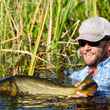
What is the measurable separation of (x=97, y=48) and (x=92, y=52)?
0.25 feet

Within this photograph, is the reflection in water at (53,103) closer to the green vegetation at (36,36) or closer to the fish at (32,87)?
the fish at (32,87)

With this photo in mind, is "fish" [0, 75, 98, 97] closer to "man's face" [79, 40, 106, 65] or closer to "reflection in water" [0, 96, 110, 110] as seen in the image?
"reflection in water" [0, 96, 110, 110]

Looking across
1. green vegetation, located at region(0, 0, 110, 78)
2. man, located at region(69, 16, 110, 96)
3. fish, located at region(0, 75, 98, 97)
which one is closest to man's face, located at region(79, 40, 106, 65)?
man, located at region(69, 16, 110, 96)

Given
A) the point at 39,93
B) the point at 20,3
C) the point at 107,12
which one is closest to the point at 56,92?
the point at 39,93

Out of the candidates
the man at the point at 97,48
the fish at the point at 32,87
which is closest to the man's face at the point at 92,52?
the man at the point at 97,48

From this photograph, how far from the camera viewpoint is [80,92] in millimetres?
4574

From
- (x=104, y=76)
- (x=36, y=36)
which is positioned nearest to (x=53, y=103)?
(x=104, y=76)

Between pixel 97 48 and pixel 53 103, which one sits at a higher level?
pixel 97 48

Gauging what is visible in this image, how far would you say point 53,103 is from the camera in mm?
4727

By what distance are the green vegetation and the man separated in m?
1.06

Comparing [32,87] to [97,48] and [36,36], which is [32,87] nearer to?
[97,48]

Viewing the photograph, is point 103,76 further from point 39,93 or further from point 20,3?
point 20,3

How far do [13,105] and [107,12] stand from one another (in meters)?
2.87

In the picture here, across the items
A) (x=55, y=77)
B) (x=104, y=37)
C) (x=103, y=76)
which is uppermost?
(x=104, y=37)
